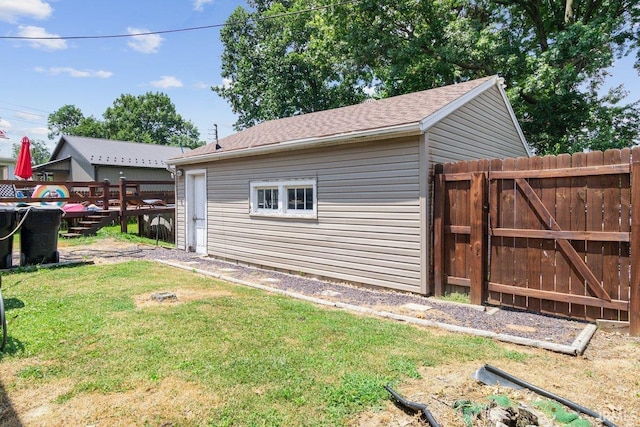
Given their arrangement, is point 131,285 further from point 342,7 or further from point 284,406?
point 342,7

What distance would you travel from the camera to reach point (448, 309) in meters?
5.30

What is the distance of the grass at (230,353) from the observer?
9.07ft

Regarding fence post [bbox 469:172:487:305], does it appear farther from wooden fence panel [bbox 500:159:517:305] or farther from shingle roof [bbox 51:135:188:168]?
shingle roof [bbox 51:135:188:168]

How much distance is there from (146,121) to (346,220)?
5325cm

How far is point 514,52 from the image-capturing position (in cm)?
1367

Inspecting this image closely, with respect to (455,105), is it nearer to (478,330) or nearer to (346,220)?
(346,220)

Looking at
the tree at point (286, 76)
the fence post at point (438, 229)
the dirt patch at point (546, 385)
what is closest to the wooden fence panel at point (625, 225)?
the dirt patch at point (546, 385)

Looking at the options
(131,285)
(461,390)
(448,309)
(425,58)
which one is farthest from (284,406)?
(425,58)

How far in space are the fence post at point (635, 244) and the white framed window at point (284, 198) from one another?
192 inches

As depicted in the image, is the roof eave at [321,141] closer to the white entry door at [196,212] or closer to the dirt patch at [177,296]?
the white entry door at [196,212]

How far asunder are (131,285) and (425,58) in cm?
1415

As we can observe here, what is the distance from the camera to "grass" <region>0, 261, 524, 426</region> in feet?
9.07

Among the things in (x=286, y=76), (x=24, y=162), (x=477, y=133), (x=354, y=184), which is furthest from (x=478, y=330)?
(x=286, y=76)

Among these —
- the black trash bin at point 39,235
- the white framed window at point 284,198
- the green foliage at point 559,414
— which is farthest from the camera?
the black trash bin at point 39,235
